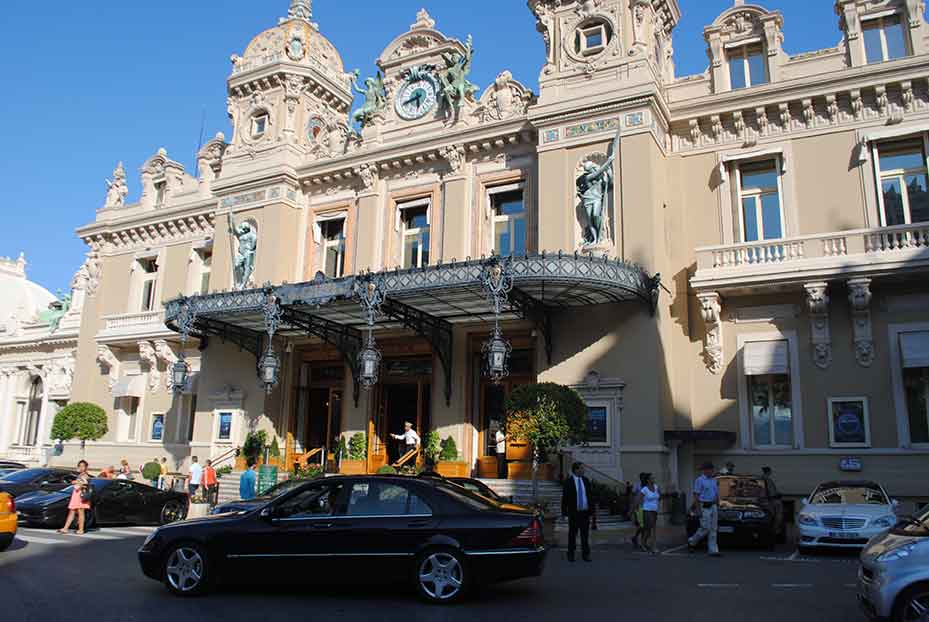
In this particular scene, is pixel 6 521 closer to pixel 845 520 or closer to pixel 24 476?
pixel 24 476

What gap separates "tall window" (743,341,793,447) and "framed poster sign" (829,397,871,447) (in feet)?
3.14

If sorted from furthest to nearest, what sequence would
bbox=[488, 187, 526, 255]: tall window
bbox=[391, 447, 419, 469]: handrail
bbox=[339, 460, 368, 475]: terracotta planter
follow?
1. bbox=[488, 187, 526, 255]: tall window
2. bbox=[339, 460, 368, 475]: terracotta planter
3. bbox=[391, 447, 419, 469]: handrail

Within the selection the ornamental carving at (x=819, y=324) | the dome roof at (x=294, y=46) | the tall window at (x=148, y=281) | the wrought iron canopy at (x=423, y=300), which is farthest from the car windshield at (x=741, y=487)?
the tall window at (x=148, y=281)

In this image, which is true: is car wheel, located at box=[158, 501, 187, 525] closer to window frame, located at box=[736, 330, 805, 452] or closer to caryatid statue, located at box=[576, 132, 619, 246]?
caryatid statue, located at box=[576, 132, 619, 246]

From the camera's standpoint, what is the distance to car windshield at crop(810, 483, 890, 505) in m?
14.2

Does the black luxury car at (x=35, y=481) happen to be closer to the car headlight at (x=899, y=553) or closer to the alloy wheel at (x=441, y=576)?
the alloy wheel at (x=441, y=576)

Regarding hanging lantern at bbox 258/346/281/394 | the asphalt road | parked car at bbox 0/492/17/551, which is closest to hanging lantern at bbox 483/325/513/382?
the asphalt road

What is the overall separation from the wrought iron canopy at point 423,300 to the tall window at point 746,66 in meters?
6.66

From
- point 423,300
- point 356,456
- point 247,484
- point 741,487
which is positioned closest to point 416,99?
point 423,300

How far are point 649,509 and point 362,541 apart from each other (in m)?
7.04

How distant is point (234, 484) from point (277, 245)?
25.9 ft

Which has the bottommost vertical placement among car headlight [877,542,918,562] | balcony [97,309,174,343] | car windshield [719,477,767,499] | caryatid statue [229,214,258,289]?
car headlight [877,542,918,562]

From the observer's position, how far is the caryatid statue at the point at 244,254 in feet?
84.8

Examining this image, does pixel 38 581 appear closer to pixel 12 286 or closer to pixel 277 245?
pixel 277 245
